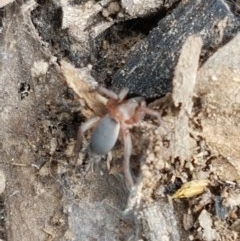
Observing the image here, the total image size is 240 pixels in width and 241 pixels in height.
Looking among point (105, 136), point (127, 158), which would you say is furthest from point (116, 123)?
point (127, 158)

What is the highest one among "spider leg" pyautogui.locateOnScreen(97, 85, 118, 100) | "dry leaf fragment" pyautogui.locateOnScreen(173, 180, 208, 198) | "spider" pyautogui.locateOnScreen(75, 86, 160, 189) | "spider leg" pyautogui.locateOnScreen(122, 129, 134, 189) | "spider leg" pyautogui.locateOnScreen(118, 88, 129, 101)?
"spider leg" pyautogui.locateOnScreen(97, 85, 118, 100)

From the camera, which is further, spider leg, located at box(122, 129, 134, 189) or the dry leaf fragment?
the dry leaf fragment

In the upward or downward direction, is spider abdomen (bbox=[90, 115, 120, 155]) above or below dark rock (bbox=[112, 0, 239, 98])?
below

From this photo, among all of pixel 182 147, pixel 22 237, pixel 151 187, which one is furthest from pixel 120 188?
pixel 22 237

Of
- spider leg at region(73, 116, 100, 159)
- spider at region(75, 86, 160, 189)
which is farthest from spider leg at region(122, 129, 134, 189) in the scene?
spider leg at region(73, 116, 100, 159)

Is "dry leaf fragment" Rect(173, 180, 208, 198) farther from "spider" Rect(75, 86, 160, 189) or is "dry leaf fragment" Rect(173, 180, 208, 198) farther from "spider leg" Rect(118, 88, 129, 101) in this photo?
"spider leg" Rect(118, 88, 129, 101)

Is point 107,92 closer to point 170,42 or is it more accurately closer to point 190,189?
point 170,42

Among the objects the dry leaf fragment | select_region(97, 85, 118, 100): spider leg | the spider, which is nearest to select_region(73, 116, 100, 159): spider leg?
the spider

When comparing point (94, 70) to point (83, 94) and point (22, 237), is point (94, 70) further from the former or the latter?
point (22, 237)
